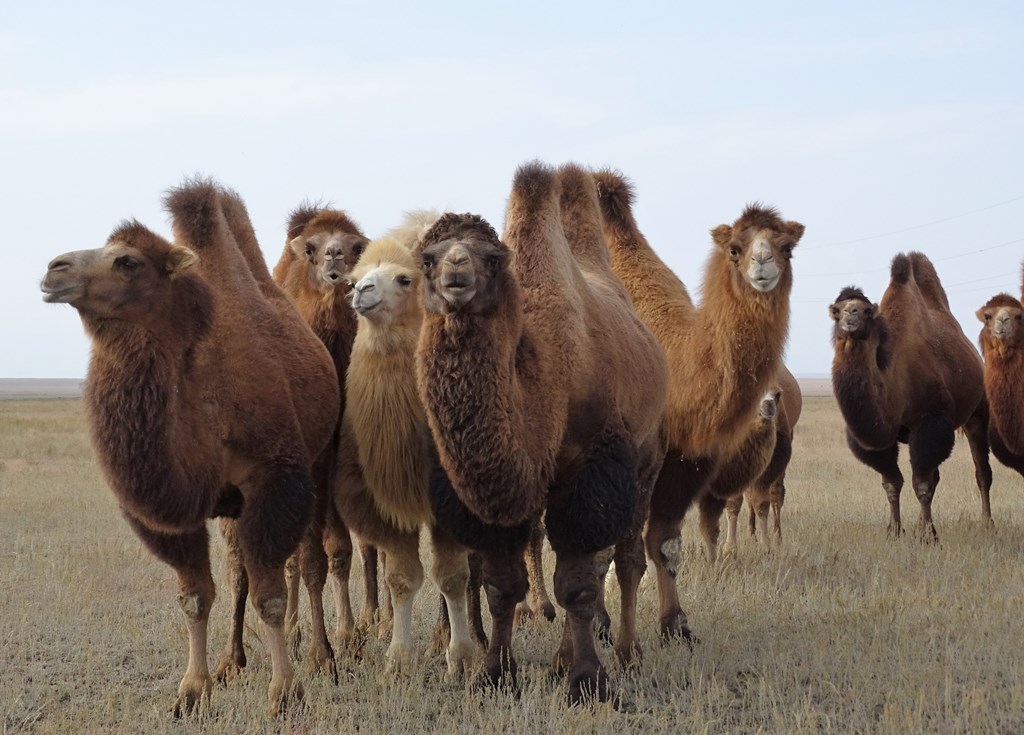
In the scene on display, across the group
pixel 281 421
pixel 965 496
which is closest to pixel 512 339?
pixel 281 421

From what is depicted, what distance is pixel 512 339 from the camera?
18.7 ft

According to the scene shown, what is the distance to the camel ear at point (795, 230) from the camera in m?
7.93

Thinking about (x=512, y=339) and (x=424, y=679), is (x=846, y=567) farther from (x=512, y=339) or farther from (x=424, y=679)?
(x=512, y=339)

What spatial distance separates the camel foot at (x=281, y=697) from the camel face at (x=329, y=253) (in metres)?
2.65

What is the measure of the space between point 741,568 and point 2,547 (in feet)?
23.4

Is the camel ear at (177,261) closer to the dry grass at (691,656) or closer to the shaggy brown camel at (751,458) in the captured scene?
the dry grass at (691,656)

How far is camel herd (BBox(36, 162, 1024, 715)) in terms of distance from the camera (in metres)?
5.59

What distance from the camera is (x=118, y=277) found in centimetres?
571

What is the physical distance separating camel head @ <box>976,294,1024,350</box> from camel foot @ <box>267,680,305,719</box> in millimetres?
8915

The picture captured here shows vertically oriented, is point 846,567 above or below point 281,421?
below

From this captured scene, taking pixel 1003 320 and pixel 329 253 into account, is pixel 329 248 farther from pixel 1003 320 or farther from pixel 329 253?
pixel 1003 320

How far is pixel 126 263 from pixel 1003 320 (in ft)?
31.4

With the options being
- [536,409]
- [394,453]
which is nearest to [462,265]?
[536,409]

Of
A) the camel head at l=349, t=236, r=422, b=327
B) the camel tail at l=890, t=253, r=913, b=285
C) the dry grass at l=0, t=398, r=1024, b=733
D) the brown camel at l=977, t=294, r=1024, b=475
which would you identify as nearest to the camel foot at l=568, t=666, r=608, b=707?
the dry grass at l=0, t=398, r=1024, b=733
